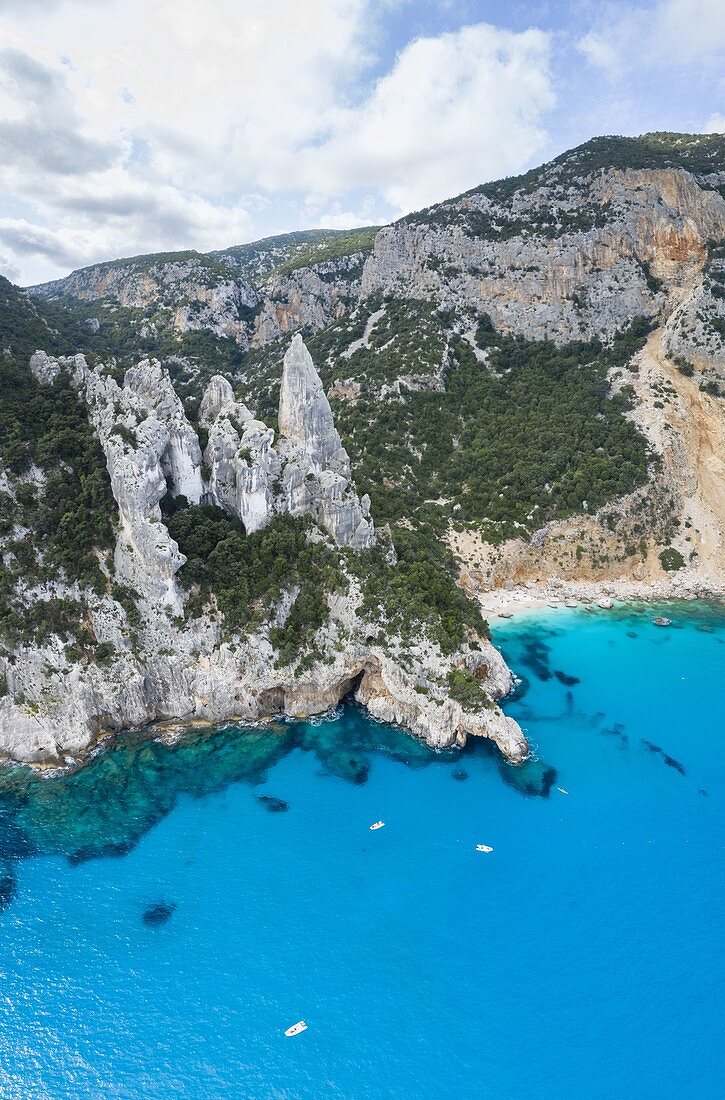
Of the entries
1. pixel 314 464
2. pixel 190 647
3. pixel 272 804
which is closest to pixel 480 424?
pixel 314 464

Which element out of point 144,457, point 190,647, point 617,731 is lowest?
point 617,731

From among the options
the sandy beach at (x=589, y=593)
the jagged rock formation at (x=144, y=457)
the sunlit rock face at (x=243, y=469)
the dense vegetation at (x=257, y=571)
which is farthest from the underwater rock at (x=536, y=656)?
Answer: the jagged rock formation at (x=144, y=457)

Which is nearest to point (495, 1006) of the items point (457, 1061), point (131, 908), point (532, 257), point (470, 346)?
point (457, 1061)

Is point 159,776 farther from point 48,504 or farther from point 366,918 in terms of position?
point 48,504

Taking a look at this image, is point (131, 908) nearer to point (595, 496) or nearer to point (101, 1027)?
point (101, 1027)

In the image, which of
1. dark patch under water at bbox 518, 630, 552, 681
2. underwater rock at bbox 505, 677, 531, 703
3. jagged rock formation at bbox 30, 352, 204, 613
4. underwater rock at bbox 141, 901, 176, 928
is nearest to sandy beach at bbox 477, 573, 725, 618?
dark patch under water at bbox 518, 630, 552, 681

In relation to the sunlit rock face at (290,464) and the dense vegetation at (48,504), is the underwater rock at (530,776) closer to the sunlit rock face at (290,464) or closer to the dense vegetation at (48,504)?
the sunlit rock face at (290,464)

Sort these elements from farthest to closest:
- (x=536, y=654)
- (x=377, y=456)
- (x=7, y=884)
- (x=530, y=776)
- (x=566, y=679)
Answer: (x=377, y=456) < (x=536, y=654) < (x=566, y=679) < (x=530, y=776) < (x=7, y=884)
